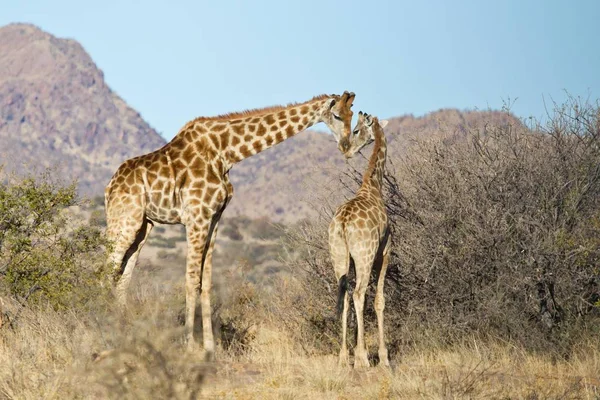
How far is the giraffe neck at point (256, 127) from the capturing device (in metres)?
10.7

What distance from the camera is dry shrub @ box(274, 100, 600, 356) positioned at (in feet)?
33.7

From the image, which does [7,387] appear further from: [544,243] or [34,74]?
[34,74]

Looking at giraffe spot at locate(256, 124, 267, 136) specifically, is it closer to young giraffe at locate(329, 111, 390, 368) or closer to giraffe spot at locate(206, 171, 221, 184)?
giraffe spot at locate(206, 171, 221, 184)

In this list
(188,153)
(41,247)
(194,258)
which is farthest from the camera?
(41,247)

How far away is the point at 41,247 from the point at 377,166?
4.22m

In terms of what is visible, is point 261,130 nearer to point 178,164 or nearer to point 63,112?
point 178,164

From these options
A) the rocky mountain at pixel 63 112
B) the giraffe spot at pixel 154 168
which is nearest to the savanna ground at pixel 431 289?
the giraffe spot at pixel 154 168

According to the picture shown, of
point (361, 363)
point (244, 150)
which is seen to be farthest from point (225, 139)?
point (361, 363)

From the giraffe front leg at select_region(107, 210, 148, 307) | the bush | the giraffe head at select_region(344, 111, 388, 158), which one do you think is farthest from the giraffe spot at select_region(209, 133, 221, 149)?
the bush

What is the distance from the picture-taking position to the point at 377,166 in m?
11.1

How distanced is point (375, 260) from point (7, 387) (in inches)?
178

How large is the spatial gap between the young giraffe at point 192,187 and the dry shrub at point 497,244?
155 cm

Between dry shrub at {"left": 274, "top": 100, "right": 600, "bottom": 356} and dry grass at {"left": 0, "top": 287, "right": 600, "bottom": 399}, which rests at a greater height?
dry shrub at {"left": 274, "top": 100, "right": 600, "bottom": 356}

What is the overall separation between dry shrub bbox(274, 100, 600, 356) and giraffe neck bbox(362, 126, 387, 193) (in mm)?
685
